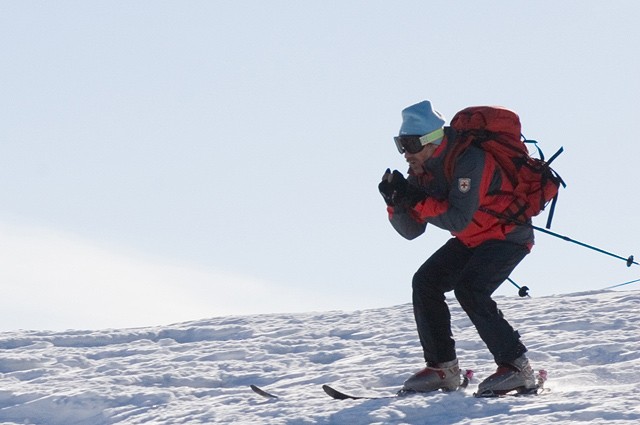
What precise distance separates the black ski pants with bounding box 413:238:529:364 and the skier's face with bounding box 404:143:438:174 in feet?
1.92

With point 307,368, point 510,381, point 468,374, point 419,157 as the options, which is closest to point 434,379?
point 468,374

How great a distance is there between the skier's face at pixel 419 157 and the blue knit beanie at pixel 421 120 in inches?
1.8

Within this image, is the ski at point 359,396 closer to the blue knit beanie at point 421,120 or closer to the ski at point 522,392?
the ski at point 522,392

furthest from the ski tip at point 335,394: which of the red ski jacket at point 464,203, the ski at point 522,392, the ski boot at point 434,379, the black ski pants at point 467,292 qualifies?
the red ski jacket at point 464,203

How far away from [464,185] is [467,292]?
651 millimetres

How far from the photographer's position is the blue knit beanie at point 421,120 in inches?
233

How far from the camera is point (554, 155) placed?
605 cm

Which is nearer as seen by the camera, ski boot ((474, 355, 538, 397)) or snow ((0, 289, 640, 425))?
snow ((0, 289, 640, 425))

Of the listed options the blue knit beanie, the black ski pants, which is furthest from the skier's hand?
the black ski pants

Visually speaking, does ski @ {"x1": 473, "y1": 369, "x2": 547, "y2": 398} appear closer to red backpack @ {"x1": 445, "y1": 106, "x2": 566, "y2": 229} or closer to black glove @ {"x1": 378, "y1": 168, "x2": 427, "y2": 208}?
red backpack @ {"x1": 445, "y1": 106, "x2": 566, "y2": 229}

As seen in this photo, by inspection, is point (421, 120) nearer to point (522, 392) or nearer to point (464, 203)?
point (464, 203)

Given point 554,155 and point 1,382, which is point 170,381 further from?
point 554,155

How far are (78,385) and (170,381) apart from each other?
2.18 ft

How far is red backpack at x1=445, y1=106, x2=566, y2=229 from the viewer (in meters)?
5.91
